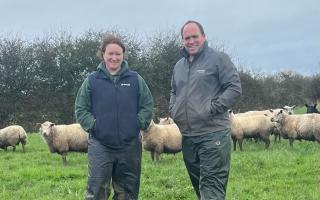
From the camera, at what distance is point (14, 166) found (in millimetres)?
14312

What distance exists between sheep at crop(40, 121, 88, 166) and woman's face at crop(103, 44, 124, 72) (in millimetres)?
10336

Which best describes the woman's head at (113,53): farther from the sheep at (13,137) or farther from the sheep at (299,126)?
the sheep at (13,137)

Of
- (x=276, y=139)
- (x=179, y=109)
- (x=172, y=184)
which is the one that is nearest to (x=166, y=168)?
(x=172, y=184)

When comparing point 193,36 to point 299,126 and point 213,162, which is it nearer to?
point 213,162

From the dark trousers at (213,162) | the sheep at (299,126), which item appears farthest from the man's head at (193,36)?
the sheep at (299,126)

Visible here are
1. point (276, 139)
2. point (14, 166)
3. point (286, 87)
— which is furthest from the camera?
point (286, 87)

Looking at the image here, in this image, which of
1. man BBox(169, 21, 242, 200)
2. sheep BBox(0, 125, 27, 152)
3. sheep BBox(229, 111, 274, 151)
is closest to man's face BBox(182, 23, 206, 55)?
man BBox(169, 21, 242, 200)

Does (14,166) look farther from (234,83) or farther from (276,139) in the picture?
(276,139)

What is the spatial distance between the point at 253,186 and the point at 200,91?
426cm

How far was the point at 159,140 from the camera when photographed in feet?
49.9

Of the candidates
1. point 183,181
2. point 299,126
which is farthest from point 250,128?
point 183,181

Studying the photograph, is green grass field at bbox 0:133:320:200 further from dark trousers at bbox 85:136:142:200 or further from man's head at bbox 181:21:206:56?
man's head at bbox 181:21:206:56

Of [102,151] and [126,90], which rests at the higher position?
[126,90]

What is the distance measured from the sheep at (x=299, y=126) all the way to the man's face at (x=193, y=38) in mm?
12330
